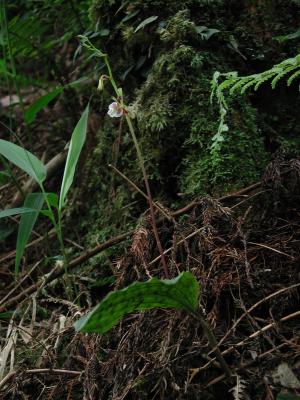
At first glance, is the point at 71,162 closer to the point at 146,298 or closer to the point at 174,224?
the point at 174,224

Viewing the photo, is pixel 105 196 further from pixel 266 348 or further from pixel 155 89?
pixel 266 348

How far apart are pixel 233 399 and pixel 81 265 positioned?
37.2 inches

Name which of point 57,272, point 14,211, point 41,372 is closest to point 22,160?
point 14,211

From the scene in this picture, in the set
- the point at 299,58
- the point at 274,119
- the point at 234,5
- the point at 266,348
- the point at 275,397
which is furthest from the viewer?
the point at 234,5

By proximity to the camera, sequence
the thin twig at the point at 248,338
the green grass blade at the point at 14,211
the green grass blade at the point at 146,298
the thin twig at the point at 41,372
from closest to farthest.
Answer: the green grass blade at the point at 146,298, the thin twig at the point at 248,338, the thin twig at the point at 41,372, the green grass blade at the point at 14,211

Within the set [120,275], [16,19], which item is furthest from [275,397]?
[16,19]

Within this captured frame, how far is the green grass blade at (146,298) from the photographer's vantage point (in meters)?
0.90

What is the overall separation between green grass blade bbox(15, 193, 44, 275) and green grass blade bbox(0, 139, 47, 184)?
91mm

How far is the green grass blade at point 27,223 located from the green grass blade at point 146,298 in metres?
0.72

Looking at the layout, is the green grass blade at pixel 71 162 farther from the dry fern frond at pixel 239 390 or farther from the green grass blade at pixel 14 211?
the dry fern frond at pixel 239 390

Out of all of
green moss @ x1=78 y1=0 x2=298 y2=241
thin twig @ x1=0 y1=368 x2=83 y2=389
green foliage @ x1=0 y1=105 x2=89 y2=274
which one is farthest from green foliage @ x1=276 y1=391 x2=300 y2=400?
green foliage @ x1=0 y1=105 x2=89 y2=274

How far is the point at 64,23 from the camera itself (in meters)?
2.80

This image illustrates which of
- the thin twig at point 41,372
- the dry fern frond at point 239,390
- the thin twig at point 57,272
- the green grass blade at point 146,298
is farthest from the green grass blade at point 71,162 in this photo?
the dry fern frond at point 239,390

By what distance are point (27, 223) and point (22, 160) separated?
0.78 ft
